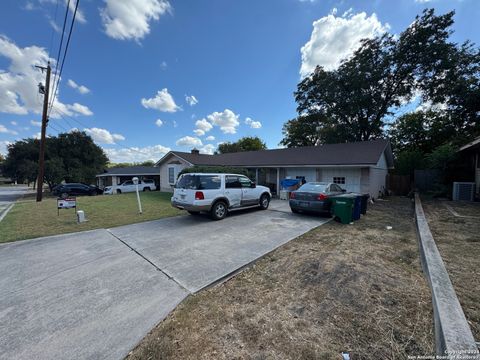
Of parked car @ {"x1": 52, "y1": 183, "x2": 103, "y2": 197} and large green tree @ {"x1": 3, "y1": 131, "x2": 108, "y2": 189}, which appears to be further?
large green tree @ {"x1": 3, "y1": 131, "x2": 108, "y2": 189}

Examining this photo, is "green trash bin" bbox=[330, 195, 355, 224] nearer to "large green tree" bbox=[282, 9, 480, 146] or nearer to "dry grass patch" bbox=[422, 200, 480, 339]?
"dry grass patch" bbox=[422, 200, 480, 339]

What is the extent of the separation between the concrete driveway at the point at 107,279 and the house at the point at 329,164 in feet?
26.0

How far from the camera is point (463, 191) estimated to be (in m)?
12.3

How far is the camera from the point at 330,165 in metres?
13.2

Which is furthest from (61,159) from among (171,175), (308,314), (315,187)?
(308,314)

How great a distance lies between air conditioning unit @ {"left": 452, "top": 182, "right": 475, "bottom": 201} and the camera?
39.2ft

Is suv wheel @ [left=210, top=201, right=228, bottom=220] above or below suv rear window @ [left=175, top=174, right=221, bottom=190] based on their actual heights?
below

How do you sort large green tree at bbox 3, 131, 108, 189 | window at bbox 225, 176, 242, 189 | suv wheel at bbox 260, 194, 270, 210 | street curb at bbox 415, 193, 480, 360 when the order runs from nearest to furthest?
1. street curb at bbox 415, 193, 480, 360
2. window at bbox 225, 176, 242, 189
3. suv wheel at bbox 260, 194, 270, 210
4. large green tree at bbox 3, 131, 108, 189

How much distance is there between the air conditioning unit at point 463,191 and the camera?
11962 mm

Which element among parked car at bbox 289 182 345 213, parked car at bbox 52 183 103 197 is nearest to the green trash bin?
parked car at bbox 289 182 345 213

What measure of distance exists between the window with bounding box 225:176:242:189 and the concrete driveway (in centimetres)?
→ 184

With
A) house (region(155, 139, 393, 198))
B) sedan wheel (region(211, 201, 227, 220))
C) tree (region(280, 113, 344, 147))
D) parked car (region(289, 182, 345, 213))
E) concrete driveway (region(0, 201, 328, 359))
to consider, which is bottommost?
concrete driveway (region(0, 201, 328, 359))

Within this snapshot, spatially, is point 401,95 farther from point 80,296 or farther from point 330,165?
point 80,296

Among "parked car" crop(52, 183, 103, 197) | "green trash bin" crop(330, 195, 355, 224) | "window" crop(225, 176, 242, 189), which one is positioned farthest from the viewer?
"parked car" crop(52, 183, 103, 197)
